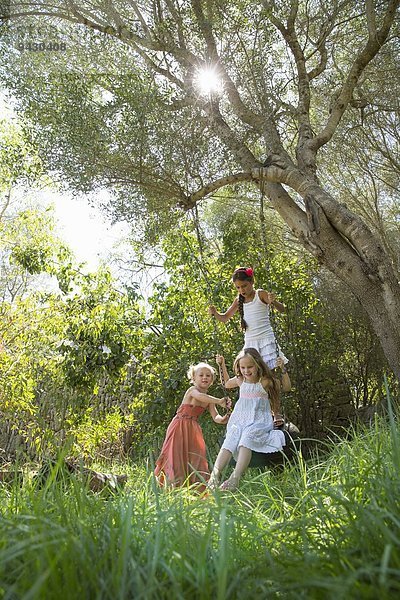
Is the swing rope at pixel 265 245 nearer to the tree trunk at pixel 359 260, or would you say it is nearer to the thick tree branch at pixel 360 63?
the tree trunk at pixel 359 260

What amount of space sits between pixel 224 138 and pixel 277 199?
1047 millimetres

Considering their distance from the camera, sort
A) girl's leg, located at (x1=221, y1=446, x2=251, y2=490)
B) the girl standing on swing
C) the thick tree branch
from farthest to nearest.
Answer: the thick tree branch < the girl standing on swing < girl's leg, located at (x1=221, y1=446, x2=251, y2=490)

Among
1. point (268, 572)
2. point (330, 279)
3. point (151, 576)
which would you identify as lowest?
point (268, 572)

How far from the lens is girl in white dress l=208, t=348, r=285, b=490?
15.3 ft

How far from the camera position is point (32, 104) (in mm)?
7500

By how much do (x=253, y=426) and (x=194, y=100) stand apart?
4.29m

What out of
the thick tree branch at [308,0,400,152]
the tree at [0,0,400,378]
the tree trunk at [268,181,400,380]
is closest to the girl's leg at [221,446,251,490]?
the tree trunk at [268,181,400,380]

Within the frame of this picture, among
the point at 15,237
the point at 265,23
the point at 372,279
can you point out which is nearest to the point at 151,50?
the point at 265,23

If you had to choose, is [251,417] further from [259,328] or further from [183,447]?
[259,328]

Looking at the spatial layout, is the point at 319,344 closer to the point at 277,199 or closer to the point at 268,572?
the point at 277,199

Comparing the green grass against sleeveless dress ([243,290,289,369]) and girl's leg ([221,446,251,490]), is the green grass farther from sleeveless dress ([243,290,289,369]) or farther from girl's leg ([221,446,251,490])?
sleeveless dress ([243,290,289,369])

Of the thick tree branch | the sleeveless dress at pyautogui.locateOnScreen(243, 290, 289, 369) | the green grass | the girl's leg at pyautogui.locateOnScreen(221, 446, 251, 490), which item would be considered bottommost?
the girl's leg at pyautogui.locateOnScreen(221, 446, 251, 490)

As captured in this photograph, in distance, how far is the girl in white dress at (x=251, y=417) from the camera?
4.68m

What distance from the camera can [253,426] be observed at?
4.84 m
